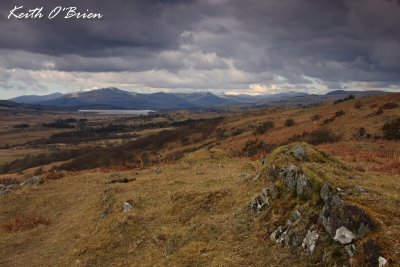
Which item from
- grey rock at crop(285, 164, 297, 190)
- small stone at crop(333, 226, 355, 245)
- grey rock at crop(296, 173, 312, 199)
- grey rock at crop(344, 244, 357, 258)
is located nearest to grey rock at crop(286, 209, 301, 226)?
grey rock at crop(296, 173, 312, 199)

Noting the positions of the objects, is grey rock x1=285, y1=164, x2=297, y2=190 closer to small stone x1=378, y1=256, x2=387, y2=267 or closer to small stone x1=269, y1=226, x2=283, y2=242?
small stone x1=269, y1=226, x2=283, y2=242

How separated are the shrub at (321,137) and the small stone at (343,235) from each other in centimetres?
4213

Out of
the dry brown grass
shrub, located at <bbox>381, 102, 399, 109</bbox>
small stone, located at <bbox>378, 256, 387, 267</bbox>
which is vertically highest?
shrub, located at <bbox>381, 102, 399, 109</bbox>

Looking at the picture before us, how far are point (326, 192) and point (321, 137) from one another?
43.3 meters

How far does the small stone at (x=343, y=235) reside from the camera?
36.7 feet

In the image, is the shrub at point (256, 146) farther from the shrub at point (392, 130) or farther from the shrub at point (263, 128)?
the shrub at point (263, 128)

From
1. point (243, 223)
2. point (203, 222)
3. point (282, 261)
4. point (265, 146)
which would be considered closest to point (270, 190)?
point (243, 223)

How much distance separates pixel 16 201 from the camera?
32969 millimetres

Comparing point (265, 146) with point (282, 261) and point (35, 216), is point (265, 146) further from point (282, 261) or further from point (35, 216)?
point (282, 261)

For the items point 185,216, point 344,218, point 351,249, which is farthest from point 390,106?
point 351,249

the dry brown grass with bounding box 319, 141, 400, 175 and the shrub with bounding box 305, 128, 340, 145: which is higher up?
the dry brown grass with bounding box 319, 141, 400, 175

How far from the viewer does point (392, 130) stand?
148 feet

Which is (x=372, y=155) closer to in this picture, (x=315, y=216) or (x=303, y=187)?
(x=303, y=187)

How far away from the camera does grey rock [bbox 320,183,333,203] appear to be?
1330 cm
